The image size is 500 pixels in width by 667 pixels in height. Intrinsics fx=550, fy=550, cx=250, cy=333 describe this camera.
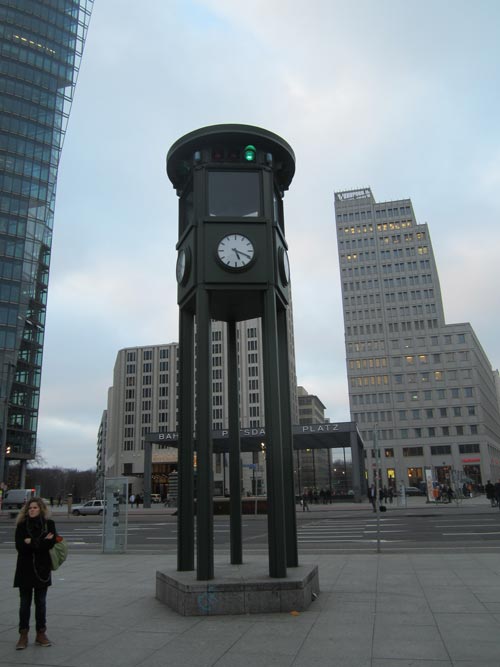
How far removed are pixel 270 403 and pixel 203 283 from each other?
2393 mm

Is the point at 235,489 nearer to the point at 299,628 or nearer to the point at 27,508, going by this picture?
the point at 299,628

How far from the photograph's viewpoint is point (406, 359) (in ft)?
359

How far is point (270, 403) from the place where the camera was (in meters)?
9.16

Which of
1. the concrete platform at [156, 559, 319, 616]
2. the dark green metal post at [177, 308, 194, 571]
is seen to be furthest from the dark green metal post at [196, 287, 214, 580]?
the dark green metal post at [177, 308, 194, 571]

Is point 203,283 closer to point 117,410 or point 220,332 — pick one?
point 220,332

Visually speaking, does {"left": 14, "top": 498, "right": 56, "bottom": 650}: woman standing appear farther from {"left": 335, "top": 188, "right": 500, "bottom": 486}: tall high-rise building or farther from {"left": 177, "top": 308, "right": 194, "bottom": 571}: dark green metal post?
{"left": 335, "top": 188, "right": 500, "bottom": 486}: tall high-rise building

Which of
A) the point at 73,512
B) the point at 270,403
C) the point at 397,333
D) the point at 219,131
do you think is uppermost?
the point at 397,333

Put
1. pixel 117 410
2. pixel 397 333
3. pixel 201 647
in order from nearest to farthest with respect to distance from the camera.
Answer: pixel 201 647 < pixel 397 333 < pixel 117 410

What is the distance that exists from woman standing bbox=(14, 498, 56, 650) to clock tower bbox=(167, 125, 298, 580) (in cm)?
264

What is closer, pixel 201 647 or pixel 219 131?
pixel 201 647

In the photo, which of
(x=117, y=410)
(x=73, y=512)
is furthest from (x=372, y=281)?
(x=73, y=512)

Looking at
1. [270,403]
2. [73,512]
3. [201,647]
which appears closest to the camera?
[201,647]

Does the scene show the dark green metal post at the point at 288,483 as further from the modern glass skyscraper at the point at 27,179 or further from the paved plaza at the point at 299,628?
the modern glass skyscraper at the point at 27,179

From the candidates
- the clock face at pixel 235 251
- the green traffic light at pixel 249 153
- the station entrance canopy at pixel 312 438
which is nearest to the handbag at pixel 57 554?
the clock face at pixel 235 251
